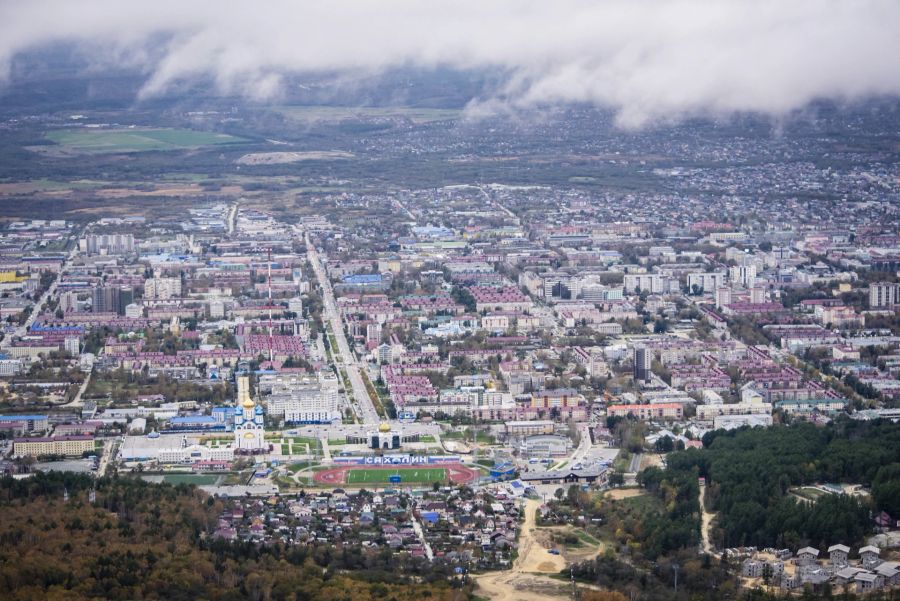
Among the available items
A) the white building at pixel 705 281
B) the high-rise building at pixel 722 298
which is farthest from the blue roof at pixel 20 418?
the white building at pixel 705 281

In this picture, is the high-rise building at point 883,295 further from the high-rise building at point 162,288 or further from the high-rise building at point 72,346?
the high-rise building at point 72,346

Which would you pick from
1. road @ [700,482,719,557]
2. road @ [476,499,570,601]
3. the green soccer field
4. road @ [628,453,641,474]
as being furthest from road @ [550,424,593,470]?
road @ [476,499,570,601]

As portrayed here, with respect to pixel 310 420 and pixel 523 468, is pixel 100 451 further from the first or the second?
pixel 523 468

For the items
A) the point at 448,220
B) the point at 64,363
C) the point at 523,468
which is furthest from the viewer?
the point at 448,220

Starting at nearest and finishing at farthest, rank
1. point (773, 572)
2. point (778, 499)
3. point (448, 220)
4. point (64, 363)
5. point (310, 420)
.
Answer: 1. point (773, 572)
2. point (778, 499)
3. point (310, 420)
4. point (64, 363)
5. point (448, 220)

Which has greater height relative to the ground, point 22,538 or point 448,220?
point 448,220

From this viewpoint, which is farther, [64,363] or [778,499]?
[64,363]

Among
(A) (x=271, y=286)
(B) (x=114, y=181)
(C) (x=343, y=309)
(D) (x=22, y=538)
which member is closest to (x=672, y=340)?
(C) (x=343, y=309)
